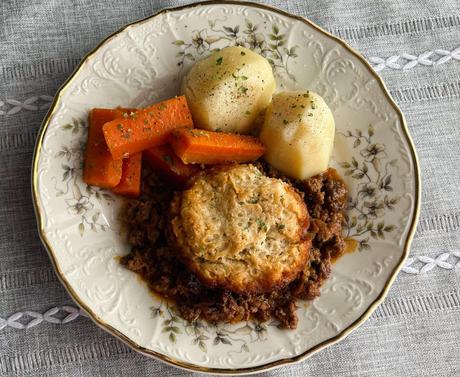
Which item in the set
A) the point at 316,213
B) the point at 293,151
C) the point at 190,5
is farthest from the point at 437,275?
the point at 190,5

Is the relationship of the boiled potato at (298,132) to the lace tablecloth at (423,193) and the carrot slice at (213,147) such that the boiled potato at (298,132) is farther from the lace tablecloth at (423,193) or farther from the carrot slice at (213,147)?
the lace tablecloth at (423,193)

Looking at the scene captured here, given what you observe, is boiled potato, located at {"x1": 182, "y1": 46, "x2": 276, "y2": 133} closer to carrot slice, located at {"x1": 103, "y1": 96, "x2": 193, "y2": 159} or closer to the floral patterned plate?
carrot slice, located at {"x1": 103, "y1": 96, "x2": 193, "y2": 159}

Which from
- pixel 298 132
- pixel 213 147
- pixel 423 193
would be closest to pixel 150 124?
pixel 213 147

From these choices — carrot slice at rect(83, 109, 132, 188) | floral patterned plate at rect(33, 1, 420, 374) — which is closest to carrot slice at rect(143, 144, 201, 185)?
carrot slice at rect(83, 109, 132, 188)

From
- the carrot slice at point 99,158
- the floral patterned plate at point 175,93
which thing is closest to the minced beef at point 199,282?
the floral patterned plate at point 175,93

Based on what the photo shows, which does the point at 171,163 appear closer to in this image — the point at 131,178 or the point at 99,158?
the point at 131,178

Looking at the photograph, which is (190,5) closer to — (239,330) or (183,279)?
(183,279)
